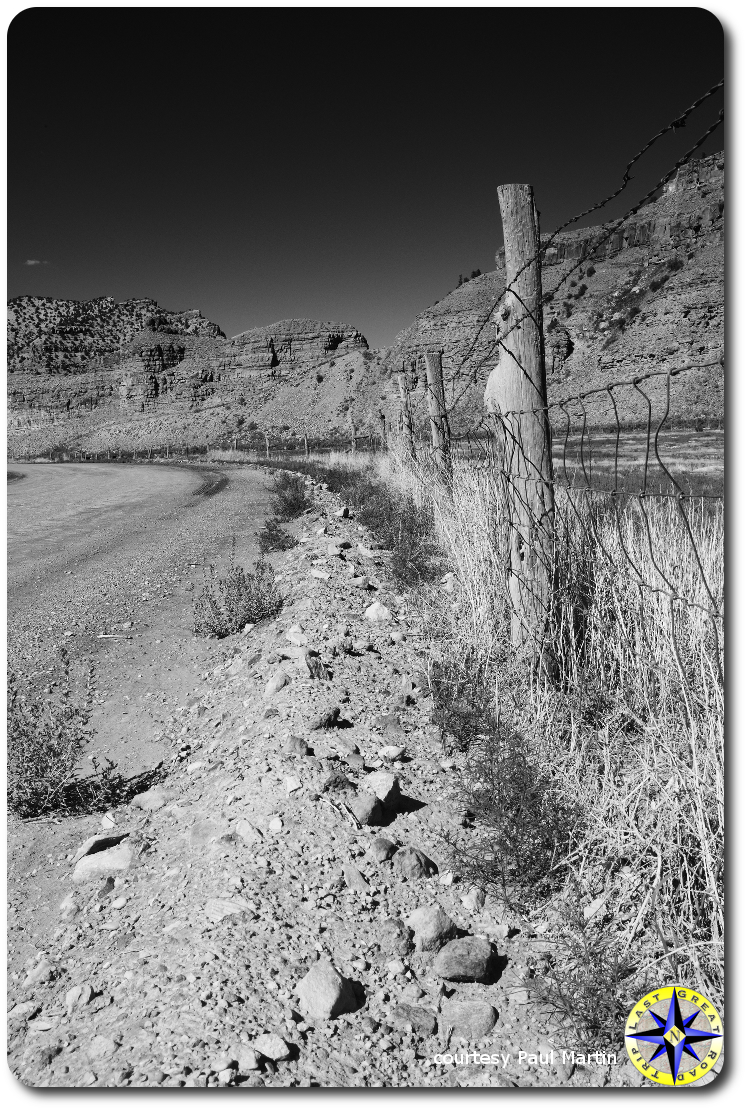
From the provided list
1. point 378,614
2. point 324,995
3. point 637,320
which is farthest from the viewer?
point 637,320

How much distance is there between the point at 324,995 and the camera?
5.70 ft

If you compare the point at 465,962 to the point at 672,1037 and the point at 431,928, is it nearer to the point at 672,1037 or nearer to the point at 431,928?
the point at 431,928

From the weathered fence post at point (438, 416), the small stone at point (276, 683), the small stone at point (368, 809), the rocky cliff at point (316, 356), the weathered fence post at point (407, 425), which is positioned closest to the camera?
the small stone at point (368, 809)

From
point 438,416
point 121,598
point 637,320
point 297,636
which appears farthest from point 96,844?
point 637,320

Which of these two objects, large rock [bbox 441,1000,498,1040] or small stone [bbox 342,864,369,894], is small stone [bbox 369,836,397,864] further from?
large rock [bbox 441,1000,498,1040]

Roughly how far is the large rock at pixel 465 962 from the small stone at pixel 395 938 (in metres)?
0.10

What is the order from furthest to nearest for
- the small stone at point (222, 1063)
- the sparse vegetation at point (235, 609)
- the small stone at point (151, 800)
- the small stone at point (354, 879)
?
the sparse vegetation at point (235, 609), the small stone at point (151, 800), the small stone at point (354, 879), the small stone at point (222, 1063)

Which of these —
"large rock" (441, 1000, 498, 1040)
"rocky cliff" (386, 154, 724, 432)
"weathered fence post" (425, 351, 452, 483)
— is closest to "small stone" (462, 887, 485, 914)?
"large rock" (441, 1000, 498, 1040)

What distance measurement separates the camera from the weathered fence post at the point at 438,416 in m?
7.86

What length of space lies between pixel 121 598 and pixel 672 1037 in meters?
5.80

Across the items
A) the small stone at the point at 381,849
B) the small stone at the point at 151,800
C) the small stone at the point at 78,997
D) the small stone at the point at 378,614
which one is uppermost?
the small stone at the point at 378,614

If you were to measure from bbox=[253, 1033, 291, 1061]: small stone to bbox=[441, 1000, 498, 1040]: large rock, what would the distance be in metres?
0.45

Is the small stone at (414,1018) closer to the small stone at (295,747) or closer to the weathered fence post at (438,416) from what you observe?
the small stone at (295,747)

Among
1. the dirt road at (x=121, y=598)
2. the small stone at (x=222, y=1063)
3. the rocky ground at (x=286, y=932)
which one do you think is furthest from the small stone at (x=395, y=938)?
the dirt road at (x=121, y=598)
